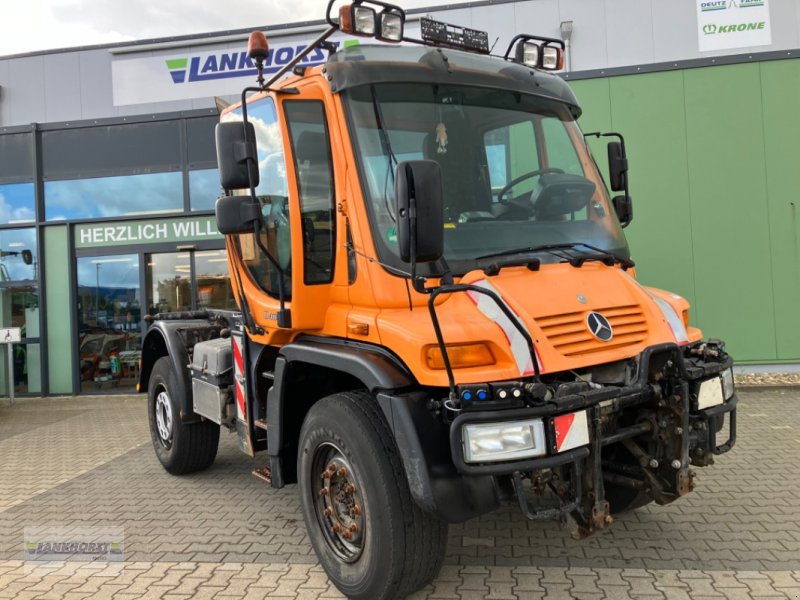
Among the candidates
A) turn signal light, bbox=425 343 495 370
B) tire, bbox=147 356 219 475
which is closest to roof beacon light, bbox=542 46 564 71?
turn signal light, bbox=425 343 495 370

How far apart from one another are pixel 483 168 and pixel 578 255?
68cm

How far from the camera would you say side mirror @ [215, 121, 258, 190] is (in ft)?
10.8

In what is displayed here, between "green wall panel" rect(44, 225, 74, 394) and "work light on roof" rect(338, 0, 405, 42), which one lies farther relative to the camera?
"green wall panel" rect(44, 225, 74, 394)

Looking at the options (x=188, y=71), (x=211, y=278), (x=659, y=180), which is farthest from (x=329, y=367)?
(x=188, y=71)

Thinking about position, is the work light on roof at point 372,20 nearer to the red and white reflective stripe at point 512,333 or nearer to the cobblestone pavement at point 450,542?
the red and white reflective stripe at point 512,333

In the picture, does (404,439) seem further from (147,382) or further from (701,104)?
(701,104)

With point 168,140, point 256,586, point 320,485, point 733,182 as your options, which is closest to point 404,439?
point 320,485

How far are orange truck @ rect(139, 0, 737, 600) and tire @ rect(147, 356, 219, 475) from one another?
1.49m

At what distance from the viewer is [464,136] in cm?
341

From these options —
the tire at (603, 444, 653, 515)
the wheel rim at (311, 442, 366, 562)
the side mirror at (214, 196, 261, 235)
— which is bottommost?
the tire at (603, 444, 653, 515)

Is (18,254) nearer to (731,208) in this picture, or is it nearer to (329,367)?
(329,367)

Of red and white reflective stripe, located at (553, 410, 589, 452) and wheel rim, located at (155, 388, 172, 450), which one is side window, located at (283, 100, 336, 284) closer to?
red and white reflective stripe, located at (553, 410, 589, 452)

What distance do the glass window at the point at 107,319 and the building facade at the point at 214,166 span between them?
0.08 ft

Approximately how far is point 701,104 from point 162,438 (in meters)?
8.03
